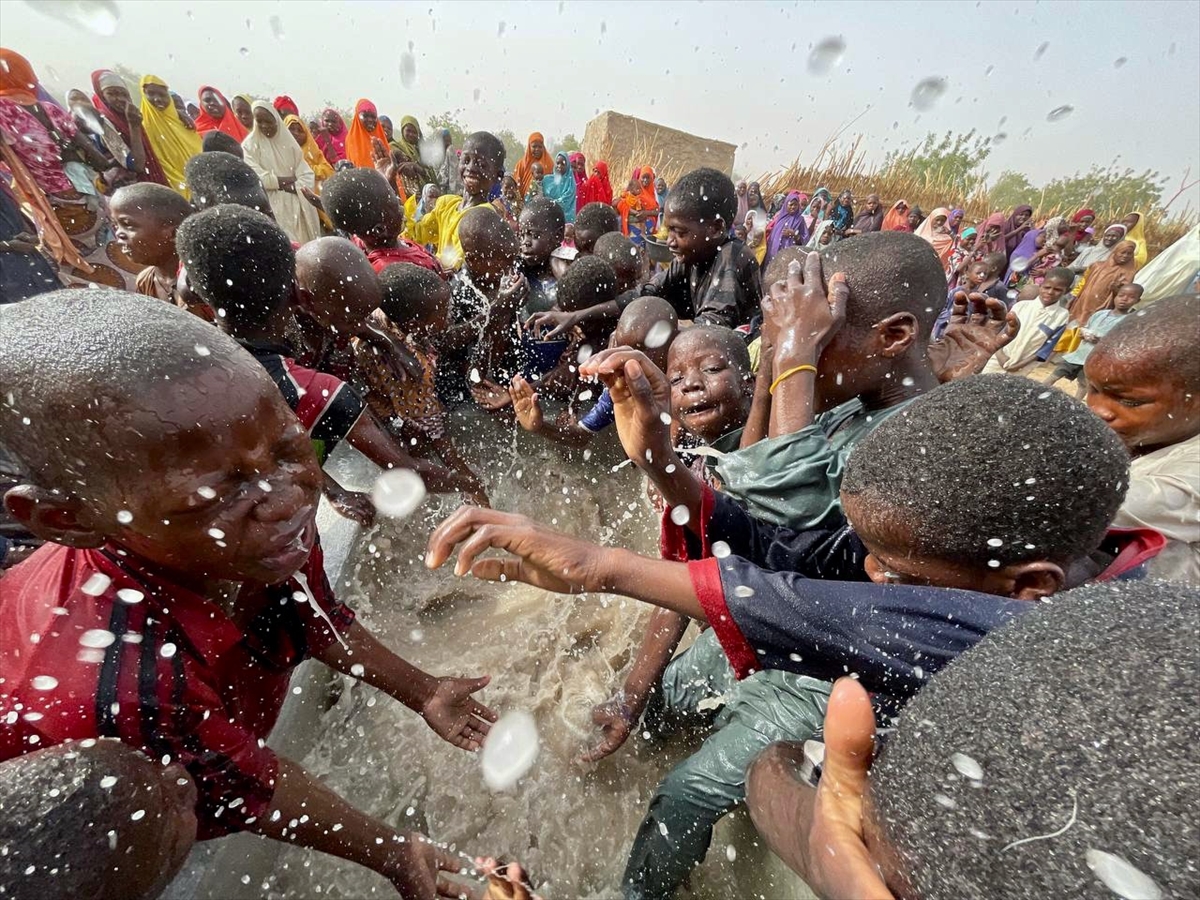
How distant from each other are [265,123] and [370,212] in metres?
4.02

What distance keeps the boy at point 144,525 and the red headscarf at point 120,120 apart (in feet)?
21.5

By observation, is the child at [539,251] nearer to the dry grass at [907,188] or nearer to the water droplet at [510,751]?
the water droplet at [510,751]

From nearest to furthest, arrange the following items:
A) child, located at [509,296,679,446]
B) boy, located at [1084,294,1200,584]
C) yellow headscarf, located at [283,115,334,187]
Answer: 1. boy, located at [1084,294,1200,584]
2. child, located at [509,296,679,446]
3. yellow headscarf, located at [283,115,334,187]

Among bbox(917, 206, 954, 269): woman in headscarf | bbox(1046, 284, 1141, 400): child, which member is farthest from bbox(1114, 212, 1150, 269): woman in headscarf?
bbox(917, 206, 954, 269): woman in headscarf

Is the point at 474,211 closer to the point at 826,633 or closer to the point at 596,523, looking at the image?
the point at 596,523

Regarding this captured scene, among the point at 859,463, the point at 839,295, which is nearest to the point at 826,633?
the point at 859,463

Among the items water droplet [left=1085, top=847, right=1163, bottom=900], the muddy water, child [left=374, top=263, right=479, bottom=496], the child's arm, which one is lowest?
the muddy water

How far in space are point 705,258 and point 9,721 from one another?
14.4 feet

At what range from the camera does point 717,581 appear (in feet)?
3.89

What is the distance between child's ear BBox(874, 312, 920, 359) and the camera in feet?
5.98

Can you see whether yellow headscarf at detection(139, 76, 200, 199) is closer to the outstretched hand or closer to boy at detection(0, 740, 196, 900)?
boy at detection(0, 740, 196, 900)

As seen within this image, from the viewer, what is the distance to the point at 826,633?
1113mm

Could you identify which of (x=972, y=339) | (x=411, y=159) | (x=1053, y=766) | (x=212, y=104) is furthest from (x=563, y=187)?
(x=1053, y=766)

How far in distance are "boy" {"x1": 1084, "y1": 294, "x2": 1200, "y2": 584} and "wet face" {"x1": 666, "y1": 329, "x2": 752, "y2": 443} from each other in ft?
4.25
